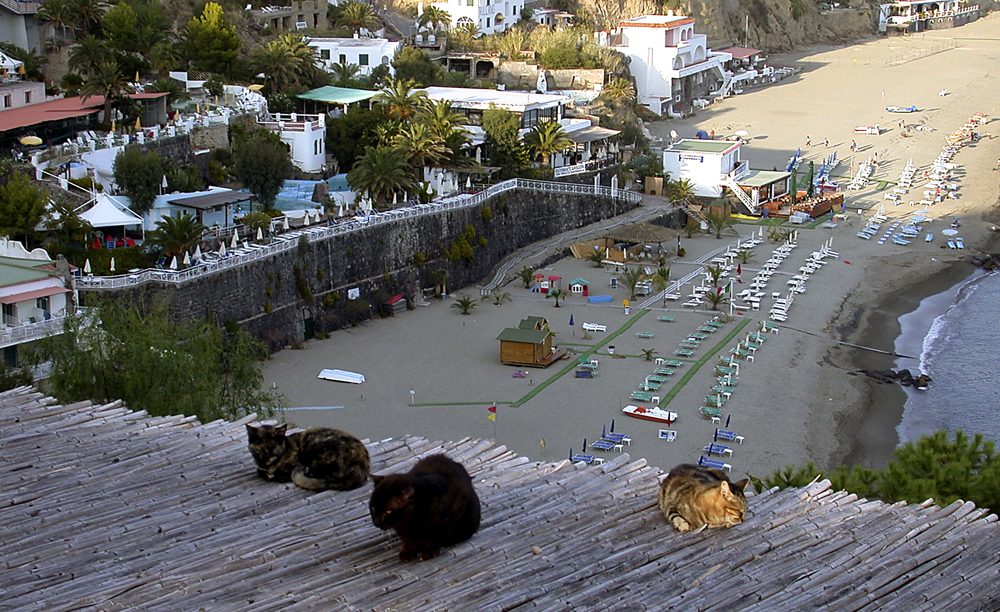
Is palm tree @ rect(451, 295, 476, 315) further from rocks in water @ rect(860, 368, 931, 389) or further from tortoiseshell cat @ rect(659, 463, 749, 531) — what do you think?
tortoiseshell cat @ rect(659, 463, 749, 531)

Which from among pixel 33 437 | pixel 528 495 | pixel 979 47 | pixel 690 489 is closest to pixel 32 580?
pixel 33 437

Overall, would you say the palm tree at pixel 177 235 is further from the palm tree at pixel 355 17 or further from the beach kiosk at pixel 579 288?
the palm tree at pixel 355 17

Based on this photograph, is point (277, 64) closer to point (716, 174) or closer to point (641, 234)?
point (641, 234)

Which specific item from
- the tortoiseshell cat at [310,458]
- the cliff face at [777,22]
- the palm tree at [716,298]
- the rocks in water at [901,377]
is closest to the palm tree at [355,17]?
the cliff face at [777,22]

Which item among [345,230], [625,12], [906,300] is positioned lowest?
[906,300]

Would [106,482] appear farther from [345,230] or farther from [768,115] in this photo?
[768,115]

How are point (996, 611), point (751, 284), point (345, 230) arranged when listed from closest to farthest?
point (996, 611) < point (345, 230) < point (751, 284)

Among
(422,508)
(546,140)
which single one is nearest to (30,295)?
(422,508)
